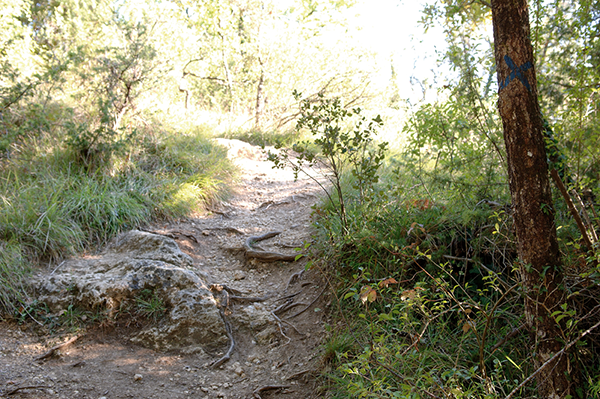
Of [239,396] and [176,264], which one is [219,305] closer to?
[176,264]

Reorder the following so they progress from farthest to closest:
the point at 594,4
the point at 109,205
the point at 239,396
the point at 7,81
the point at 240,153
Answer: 1. the point at 240,153
2. the point at 7,81
3. the point at 109,205
4. the point at 239,396
5. the point at 594,4

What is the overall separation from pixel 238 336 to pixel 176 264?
114cm

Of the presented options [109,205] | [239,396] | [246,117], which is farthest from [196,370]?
[246,117]

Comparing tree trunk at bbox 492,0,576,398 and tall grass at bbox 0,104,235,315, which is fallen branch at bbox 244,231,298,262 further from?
tree trunk at bbox 492,0,576,398

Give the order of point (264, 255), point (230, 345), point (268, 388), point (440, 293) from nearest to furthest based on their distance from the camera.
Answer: point (440, 293)
point (268, 388)
point (230, 345)
point (264, 255)

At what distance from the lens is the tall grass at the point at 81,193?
13.7 feet

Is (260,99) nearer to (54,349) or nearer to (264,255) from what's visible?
(264,255)

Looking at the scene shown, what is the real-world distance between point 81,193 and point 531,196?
4.85m

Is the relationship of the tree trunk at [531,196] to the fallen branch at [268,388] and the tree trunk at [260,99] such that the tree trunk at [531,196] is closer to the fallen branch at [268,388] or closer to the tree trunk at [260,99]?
the fallen branch at [268,388]

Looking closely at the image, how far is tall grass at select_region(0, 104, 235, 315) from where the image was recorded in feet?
A: 13.7

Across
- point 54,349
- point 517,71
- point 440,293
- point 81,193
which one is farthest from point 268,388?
point 81,193

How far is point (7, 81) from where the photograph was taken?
229 inches

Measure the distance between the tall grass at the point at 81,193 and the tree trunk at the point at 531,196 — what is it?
13.3 ft

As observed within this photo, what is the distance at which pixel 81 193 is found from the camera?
4.97 m
